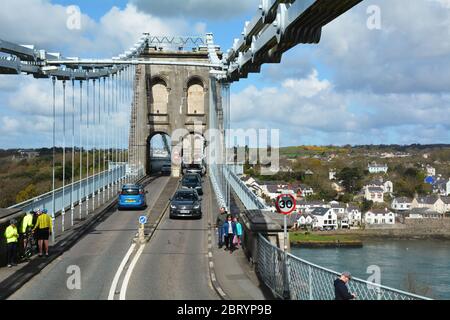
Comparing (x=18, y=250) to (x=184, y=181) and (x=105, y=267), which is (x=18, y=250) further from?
(x=184, y=181)

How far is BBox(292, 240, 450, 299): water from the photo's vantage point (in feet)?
183

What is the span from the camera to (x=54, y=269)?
53.4 ft

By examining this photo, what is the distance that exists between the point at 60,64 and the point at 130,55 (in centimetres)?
2536

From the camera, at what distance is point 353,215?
392ft

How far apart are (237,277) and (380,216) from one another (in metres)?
108

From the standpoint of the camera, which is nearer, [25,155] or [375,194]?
[25,155]

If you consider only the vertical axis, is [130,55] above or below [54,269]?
above

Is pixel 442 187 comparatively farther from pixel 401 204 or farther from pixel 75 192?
pixel 75 192

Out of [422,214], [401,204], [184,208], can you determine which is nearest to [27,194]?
[184,208]

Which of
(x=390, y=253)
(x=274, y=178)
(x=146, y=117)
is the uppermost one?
(x=146, y=117)

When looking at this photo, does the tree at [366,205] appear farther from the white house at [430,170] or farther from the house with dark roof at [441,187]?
the white house at [430,170]
